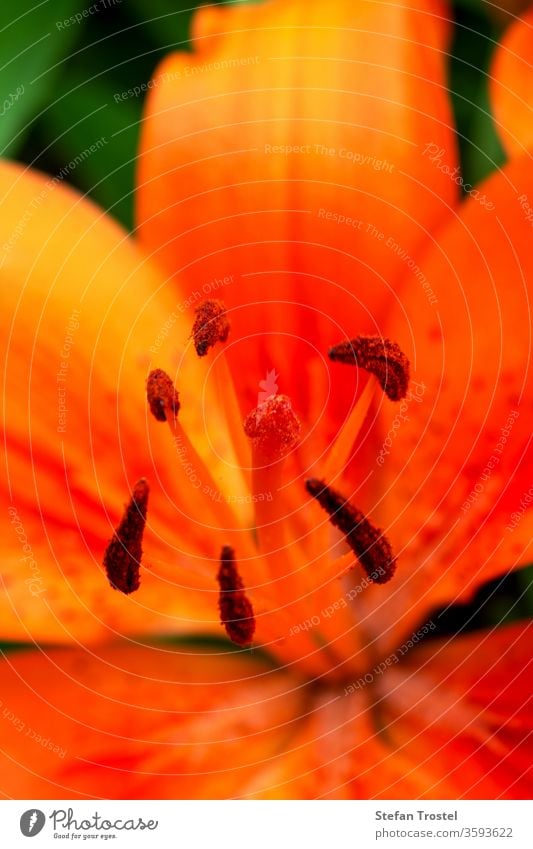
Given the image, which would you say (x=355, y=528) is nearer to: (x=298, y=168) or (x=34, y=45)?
(x=298, y=168)

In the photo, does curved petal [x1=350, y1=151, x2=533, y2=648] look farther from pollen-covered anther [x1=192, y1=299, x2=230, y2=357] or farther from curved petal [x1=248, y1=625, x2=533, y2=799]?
pollen-covered anther [x1=192, y1=299, x2=230, y2=357]

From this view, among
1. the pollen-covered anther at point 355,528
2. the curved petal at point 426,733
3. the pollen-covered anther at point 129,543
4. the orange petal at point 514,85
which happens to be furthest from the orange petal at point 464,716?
the orange petal at point 514,85

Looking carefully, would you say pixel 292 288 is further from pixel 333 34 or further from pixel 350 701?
pixel 350 701

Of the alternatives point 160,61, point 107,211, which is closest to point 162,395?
point 107,211

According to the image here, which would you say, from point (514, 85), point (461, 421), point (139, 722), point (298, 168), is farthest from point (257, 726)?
point (514, 85)

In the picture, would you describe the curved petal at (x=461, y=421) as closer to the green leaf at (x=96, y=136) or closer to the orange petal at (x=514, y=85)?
the orange petal at (x=514, y=85)

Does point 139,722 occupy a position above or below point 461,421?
below
